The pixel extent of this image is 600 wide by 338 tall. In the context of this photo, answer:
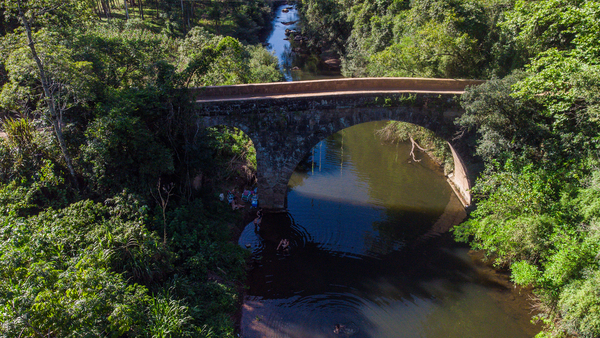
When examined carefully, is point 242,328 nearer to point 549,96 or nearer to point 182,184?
point 182,184

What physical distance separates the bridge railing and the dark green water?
6.23 metres

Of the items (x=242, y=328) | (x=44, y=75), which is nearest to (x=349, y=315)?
(x=242, y=328)

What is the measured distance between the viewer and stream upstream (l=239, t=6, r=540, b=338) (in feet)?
43.3

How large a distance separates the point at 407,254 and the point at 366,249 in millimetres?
1913

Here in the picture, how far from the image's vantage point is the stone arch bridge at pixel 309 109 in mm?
17453

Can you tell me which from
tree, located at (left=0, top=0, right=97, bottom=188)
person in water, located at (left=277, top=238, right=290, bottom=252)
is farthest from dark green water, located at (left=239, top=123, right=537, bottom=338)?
tree, located at (left=0, top=0, right=97, bottom=188)

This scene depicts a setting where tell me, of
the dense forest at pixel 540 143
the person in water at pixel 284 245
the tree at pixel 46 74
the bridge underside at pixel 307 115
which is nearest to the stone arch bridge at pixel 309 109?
the bridge underside at pixel 307 115

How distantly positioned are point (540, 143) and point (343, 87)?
9.52 meters

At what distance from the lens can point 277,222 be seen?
63.4 feet

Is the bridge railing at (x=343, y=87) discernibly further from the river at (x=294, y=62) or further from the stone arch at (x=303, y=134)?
the river at (x=294, y=62)

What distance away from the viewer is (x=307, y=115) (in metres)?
17.8

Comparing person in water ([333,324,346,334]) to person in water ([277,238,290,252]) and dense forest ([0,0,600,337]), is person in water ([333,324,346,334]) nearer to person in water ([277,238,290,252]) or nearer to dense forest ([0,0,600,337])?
dense forest ([0,0,600,337])

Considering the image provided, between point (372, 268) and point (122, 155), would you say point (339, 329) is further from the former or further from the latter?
point (122, 155)

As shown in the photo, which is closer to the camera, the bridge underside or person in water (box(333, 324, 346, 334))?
person in water (box(333, 324, 346, 334))
